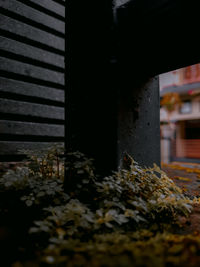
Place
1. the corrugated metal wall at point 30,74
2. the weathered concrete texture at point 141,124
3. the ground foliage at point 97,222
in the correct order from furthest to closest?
the corrugated metal wall at point 30,74
the weathered concrete texture at point 141,124
the ground foliage at point 97,222

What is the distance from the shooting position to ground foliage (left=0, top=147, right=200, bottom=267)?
2.99 ft

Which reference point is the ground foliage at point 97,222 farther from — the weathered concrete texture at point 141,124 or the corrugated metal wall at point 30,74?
the corrugated metal wall at point 30,74

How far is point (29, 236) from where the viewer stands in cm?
121

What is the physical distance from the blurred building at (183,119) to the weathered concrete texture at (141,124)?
8009mm

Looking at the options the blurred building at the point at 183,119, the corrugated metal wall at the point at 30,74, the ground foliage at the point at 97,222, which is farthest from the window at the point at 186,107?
the ground foliage at the point at 97,222

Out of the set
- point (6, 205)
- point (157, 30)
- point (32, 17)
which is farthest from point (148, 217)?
point (32, 17)

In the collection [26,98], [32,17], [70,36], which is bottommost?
[26,98]

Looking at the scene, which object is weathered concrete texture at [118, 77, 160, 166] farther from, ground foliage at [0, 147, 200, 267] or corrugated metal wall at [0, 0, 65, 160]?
corrugated metal wall at [0, 0, 65, 160]

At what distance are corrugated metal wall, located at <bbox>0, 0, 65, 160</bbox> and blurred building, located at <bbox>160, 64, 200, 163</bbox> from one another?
7959 mm

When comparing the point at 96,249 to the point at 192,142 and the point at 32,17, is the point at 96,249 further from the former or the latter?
the point at 192,142

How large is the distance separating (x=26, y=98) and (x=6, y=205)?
207 centimetres

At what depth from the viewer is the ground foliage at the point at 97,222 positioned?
0.91 meters

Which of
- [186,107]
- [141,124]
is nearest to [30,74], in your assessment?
[141,124]

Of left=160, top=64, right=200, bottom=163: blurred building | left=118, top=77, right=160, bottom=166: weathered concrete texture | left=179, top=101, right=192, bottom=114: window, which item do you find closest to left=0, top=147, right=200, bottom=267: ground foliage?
left=118, top=77, right=160, bottom=166: weathered concrete texture
